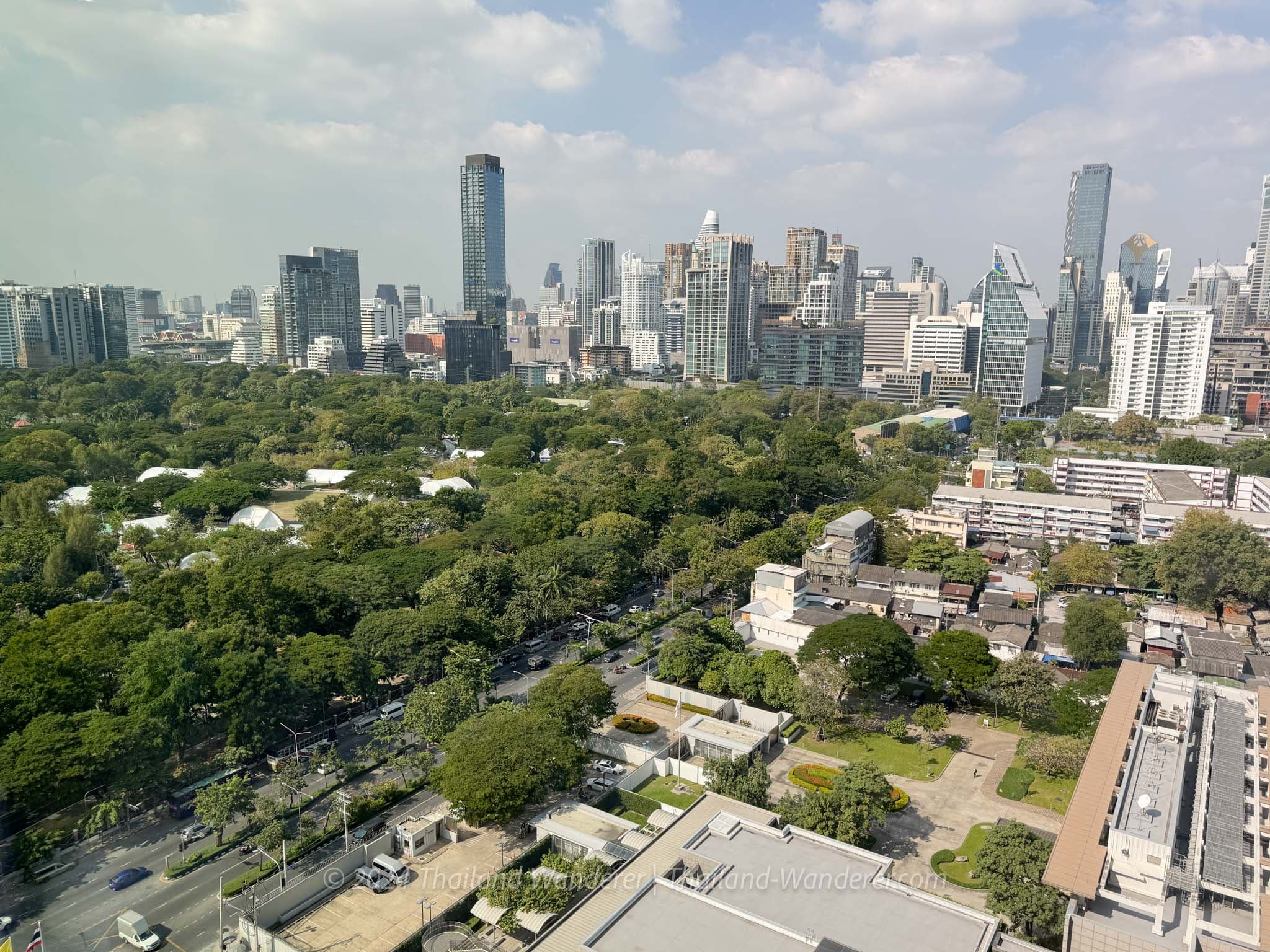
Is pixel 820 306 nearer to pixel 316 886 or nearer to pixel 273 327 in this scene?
pixel 273 327

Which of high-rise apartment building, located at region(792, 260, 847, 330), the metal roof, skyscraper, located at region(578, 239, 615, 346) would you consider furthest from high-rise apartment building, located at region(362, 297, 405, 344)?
the metal roof

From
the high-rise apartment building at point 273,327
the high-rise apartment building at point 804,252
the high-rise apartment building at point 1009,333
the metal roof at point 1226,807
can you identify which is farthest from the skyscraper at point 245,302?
the metal roof at point 1226,807

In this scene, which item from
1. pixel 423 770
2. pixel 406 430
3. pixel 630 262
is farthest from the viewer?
pixel 630 262

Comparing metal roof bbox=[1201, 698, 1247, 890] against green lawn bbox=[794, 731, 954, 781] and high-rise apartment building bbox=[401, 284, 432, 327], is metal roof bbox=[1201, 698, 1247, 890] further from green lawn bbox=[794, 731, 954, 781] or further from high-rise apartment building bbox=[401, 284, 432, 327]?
high-rise apartment building bbox=[401, 284, 432, 327]

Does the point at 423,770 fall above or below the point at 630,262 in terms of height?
below

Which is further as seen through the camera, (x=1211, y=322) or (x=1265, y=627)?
(x=1211, y=322)

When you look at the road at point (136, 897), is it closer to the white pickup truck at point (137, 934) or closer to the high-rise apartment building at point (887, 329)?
the white pickup truck at point (137, 934)

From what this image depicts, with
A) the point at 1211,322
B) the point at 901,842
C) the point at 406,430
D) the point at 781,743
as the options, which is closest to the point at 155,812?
the point at 781,743

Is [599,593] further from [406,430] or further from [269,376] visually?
[269,376]
